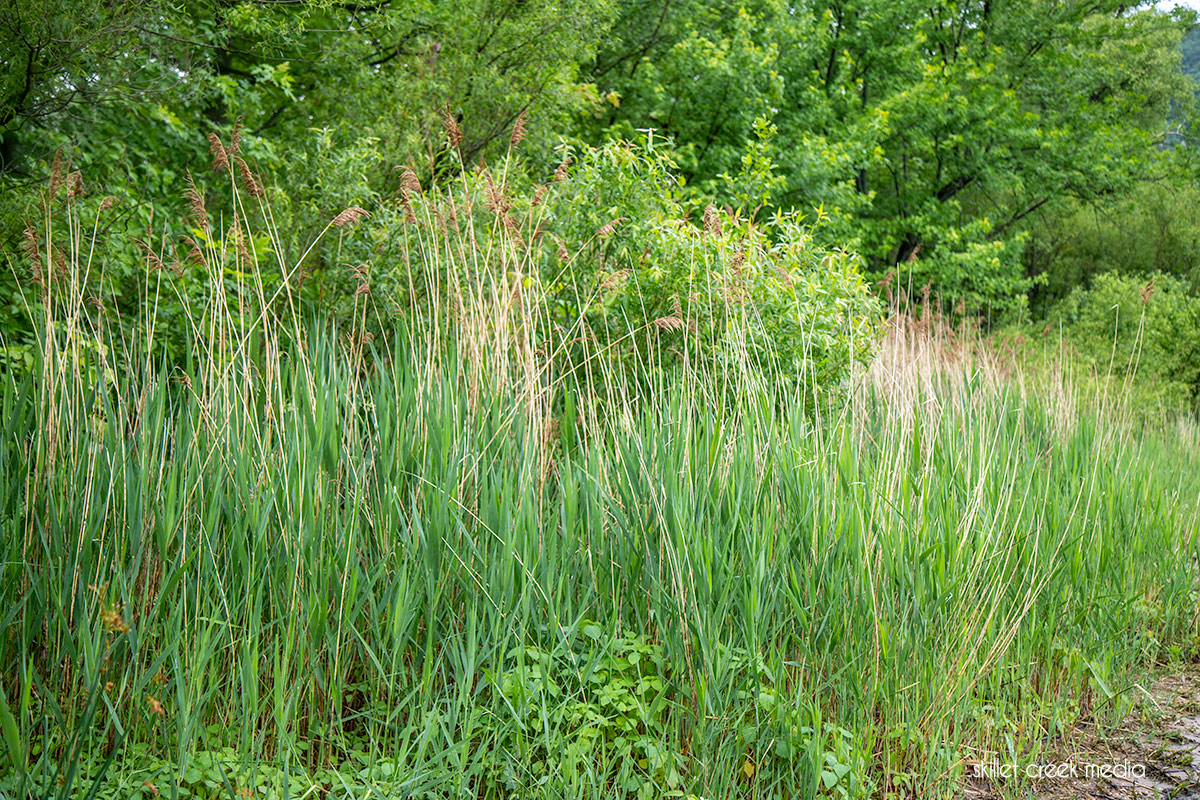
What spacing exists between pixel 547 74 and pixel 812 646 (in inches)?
285

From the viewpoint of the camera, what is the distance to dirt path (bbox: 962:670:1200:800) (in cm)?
290

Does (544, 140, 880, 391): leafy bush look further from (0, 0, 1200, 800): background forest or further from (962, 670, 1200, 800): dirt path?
(962, 670, 1200, 800): dirt path

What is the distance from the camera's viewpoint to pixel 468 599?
2506mm

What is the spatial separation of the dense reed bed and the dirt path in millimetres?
105

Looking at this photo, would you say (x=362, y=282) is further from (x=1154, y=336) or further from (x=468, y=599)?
(x=1154, y=336)

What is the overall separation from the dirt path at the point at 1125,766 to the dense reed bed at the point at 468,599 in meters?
0.10

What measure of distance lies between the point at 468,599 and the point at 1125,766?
2.56 metres

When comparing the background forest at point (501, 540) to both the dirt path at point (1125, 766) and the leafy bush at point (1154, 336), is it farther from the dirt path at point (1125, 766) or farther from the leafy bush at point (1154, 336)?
the leafy bush at point (1154, 336)

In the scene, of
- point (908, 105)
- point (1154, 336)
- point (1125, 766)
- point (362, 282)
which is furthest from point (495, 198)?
point (908, 105)

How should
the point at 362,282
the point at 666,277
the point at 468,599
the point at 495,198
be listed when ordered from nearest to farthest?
1. the point at 468,599
2. the point at 495,198
3. the point at 362,282
4. the point at 666,277

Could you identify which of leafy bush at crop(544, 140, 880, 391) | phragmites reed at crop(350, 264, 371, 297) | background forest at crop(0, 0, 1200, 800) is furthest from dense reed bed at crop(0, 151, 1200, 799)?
leafy bush at crop(544, 140, 880, 391)

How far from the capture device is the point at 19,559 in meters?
2.44

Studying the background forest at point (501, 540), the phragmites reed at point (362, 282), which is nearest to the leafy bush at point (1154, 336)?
the background forest at point (501, 540)

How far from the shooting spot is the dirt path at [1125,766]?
290 cm
